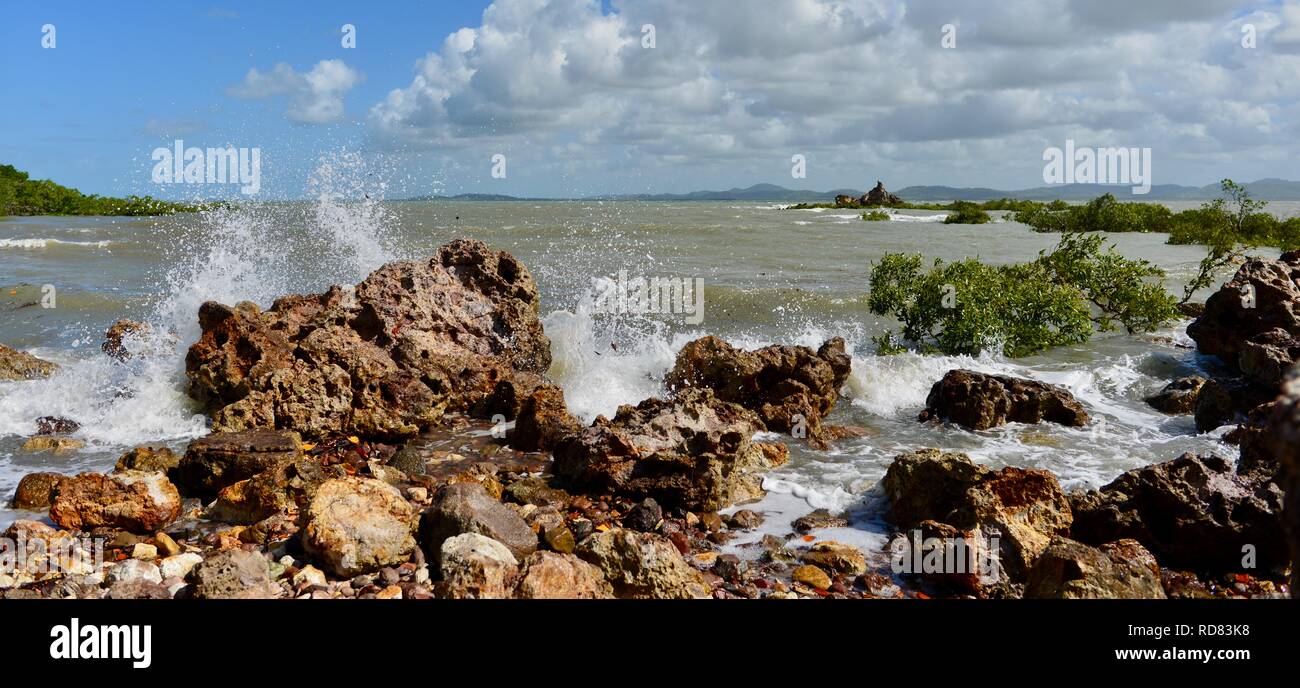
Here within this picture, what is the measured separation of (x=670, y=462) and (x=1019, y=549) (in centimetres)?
301

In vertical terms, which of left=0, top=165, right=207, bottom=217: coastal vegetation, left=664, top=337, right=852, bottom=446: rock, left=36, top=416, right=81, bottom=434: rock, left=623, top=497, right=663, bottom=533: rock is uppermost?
left=0, top=165, right=207, bottom=217: coastal vegetation

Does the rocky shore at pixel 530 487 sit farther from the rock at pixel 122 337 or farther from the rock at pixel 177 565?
the rock at pixel 122 337

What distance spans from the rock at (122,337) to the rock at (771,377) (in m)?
8.06

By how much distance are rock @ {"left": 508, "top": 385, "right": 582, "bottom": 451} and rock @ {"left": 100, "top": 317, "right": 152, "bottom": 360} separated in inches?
259

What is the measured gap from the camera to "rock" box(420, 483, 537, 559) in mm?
5977

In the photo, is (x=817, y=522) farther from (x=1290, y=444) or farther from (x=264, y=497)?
(x=1290, y=444)

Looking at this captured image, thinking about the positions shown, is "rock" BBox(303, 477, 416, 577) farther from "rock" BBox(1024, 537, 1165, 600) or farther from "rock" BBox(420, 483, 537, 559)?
"rock" BBox(1024, 537, 1165, 600)

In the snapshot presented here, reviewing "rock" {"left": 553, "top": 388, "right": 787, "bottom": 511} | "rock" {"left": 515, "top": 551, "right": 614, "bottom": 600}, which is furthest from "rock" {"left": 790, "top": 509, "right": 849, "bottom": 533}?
"rock" {"left": 515, "top": 551, "right": 614, "bottom": 600}

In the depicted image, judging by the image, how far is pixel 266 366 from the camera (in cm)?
1004

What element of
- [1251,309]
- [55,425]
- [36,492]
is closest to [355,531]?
[36,492]

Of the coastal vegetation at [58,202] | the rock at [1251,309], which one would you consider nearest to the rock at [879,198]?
the coastal vegetation at [58,202]

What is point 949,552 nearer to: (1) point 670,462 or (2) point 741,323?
(1) point 670,462

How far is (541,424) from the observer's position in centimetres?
946
